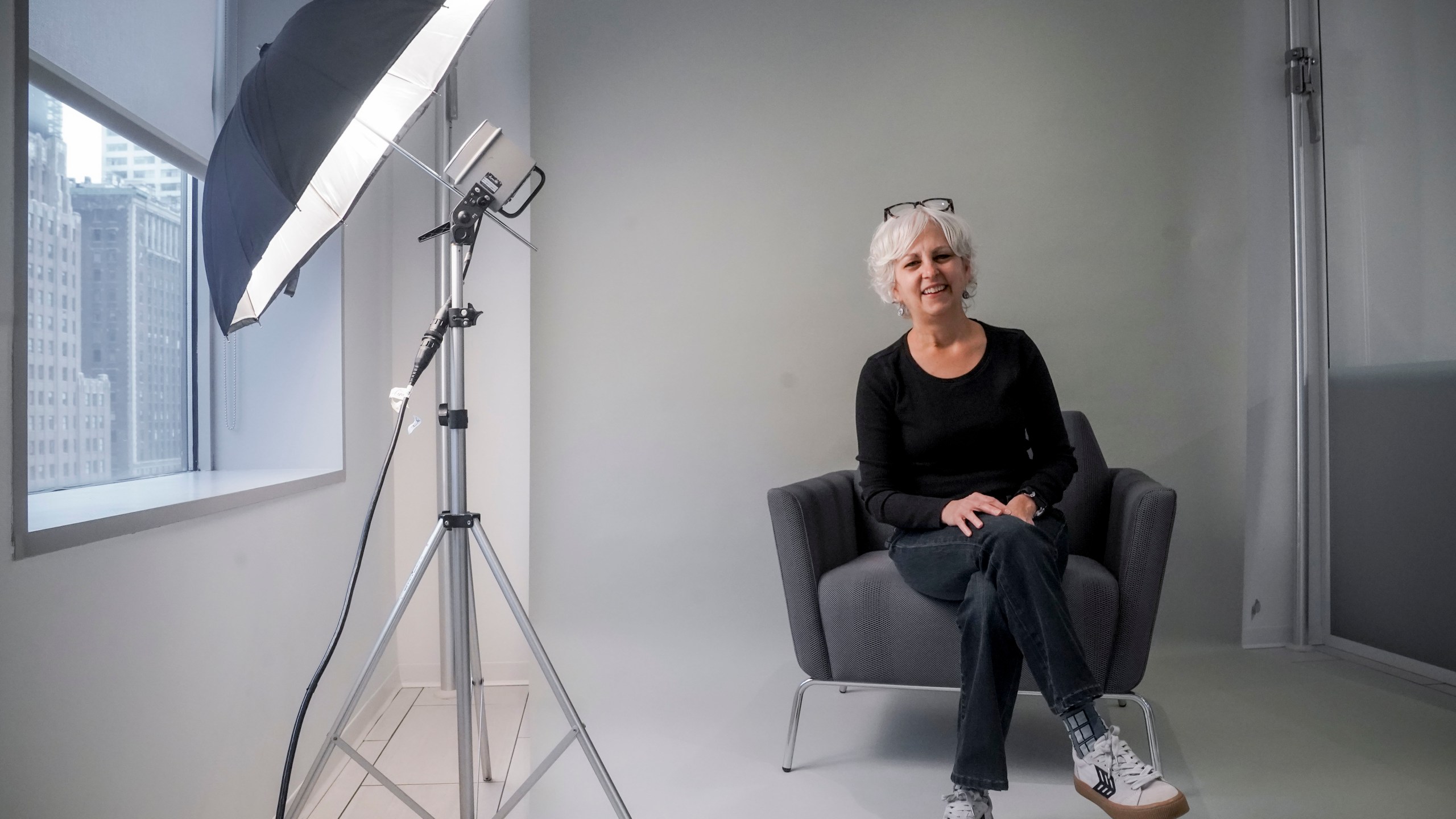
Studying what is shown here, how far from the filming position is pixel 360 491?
241 centimetres

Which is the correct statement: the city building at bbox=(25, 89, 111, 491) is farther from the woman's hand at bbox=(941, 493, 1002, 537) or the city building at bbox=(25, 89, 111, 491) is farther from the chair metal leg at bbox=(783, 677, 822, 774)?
the woman's hand at bbox=(941, 493, 1002, 537)

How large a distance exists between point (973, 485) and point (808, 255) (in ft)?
3.97

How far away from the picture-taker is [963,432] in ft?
6.55

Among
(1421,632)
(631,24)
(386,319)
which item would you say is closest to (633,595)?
(386,319)

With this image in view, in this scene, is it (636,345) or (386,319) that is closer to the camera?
(386,319)

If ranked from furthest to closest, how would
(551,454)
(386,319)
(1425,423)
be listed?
(551,454), (386,319), (1425,423)

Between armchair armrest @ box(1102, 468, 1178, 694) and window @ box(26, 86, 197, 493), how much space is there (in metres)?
2.01

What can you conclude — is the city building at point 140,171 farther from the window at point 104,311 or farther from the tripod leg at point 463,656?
the tripod leg at point 463,656

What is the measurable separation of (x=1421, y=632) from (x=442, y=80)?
2.93m

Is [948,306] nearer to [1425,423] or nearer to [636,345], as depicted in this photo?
[636,345]

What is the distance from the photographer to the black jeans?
155 cm

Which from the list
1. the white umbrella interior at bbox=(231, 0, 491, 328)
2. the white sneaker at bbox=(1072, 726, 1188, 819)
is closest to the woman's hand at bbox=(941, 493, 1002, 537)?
the white sneaker at bbox=(1072, 726, 1188, 819)

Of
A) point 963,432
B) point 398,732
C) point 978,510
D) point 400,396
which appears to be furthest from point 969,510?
point 398,732

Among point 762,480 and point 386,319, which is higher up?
point 386,319
